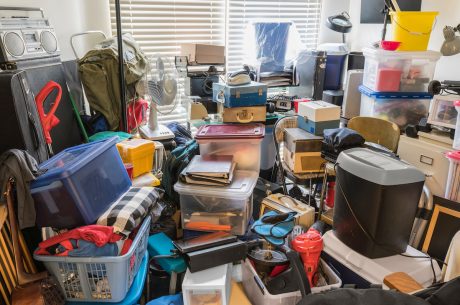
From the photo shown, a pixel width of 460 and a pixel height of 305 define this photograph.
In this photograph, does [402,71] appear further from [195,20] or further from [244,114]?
[195,20]

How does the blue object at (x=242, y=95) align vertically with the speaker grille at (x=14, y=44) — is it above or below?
below

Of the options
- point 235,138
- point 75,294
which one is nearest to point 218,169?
point 235,138

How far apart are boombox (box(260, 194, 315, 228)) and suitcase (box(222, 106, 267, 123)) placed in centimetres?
51

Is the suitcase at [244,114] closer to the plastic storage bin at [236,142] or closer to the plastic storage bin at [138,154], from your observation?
the plastic storage bin at [236,142]

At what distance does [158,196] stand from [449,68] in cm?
234

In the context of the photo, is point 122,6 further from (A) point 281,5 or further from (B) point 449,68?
(B) point 449,68

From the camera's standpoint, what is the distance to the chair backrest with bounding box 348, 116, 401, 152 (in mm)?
2225

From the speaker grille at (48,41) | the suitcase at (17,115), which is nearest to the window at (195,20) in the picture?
the speaker grille at (48,41)

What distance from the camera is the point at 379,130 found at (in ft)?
7.63

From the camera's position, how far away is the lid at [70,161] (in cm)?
133

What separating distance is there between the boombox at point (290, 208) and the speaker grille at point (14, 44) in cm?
151

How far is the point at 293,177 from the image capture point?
7.47 feet

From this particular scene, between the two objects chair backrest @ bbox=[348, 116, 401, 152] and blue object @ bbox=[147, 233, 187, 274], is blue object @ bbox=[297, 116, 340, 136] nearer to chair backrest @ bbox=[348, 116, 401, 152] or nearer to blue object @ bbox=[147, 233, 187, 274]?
chair backrest @ bbox=[348, 116, 401, 152]

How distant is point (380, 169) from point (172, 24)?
2263mm
